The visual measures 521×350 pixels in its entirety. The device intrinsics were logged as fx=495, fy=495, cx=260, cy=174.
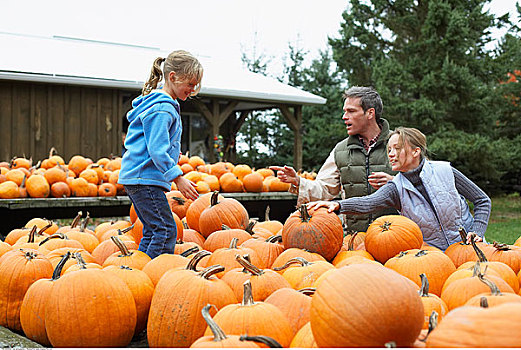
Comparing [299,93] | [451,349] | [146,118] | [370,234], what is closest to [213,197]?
[146,118]

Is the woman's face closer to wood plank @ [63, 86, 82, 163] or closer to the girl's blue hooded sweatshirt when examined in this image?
the girl's blue hooded sweatshirt

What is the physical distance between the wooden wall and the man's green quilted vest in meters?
7.79

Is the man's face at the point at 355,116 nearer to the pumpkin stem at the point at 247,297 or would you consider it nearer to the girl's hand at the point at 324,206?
the girl's hand at the point at 324,206

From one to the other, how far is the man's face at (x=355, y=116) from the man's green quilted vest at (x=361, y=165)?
13 cm

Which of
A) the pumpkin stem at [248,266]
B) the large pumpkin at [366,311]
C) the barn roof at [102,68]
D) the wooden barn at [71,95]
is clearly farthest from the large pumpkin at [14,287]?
the barn roof at [102,68]

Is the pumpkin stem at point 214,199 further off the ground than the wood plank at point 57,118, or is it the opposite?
the wood plank at point 57,118

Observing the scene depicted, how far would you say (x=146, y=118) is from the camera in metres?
2.89

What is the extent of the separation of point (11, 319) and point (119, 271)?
0.67 meters

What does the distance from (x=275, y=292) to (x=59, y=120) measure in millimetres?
9496

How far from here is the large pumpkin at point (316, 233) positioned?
106 inches

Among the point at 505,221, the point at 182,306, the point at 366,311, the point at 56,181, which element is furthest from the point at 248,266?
the point at 505,221

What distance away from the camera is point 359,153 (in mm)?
3809

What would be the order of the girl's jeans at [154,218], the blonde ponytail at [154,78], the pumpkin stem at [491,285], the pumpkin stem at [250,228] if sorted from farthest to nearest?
the pumpkin stem at [250,228] < the blonde ponytail at [154,78] < the girl's jeans at [154,218] < the pumpkin stem at [491,285]

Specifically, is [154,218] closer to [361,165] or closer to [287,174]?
[287,174]
